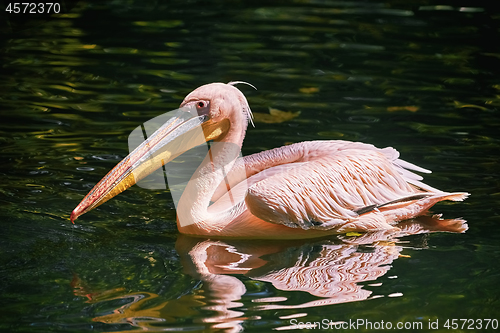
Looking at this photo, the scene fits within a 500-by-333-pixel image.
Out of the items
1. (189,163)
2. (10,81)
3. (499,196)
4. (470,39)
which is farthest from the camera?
(470,39)

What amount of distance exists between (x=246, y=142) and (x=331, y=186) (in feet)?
6.82

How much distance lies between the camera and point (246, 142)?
23.2 ft

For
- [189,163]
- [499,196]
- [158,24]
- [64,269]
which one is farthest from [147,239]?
[158,24]

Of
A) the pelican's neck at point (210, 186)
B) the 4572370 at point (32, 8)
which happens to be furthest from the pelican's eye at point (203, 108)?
the 4572370 at point (32, 8)

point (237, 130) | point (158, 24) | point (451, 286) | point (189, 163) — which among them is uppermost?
point (158, 24)

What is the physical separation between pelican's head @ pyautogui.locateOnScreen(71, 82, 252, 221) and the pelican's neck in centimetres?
5

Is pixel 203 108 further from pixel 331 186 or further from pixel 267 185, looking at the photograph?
pixel 331 186

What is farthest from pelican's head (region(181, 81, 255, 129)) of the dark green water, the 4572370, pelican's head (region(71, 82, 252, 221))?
the 4572370

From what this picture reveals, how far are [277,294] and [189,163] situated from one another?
280cm

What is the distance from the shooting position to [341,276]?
173 inches

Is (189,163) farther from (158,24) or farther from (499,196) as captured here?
(158,24)

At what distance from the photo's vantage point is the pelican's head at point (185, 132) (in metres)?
4.85

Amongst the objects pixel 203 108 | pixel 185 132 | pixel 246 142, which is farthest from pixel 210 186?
pixel 246 142

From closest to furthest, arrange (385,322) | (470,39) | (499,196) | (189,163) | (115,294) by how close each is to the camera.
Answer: (385,322)
(115,294)
(499,196)
(189,163)
(470,39)
